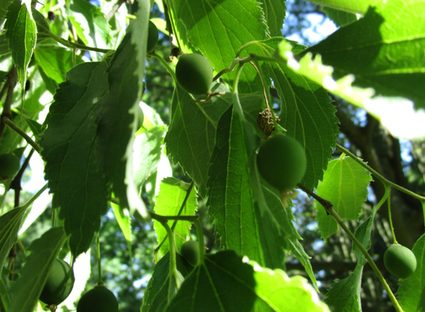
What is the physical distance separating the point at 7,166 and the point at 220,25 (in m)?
0.52

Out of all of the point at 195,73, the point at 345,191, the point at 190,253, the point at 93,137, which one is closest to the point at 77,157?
the point at 93,137

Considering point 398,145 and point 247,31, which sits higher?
point 247,31

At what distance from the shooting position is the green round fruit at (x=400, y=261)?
989mm

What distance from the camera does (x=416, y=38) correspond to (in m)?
0.62

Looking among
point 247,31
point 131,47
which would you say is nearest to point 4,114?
point 247,31

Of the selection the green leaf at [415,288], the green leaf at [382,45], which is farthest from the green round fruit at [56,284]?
the green leaf at [415,288]

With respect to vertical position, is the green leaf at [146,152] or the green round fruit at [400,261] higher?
the green leaf at [146,152]

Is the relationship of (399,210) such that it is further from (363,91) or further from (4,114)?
(363,91)

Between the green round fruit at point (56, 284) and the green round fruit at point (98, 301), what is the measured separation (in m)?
0.03

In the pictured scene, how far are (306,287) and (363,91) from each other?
22 cm

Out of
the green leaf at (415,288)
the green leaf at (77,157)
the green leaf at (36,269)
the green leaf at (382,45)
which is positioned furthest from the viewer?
the green leaf at (415,288)

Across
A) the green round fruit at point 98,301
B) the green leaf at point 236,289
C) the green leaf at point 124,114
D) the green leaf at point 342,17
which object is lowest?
the green round fruit at point 98,301

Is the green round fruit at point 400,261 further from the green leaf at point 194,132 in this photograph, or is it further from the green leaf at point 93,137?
the green leaf at point 93,137

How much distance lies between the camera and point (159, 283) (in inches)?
36.5
